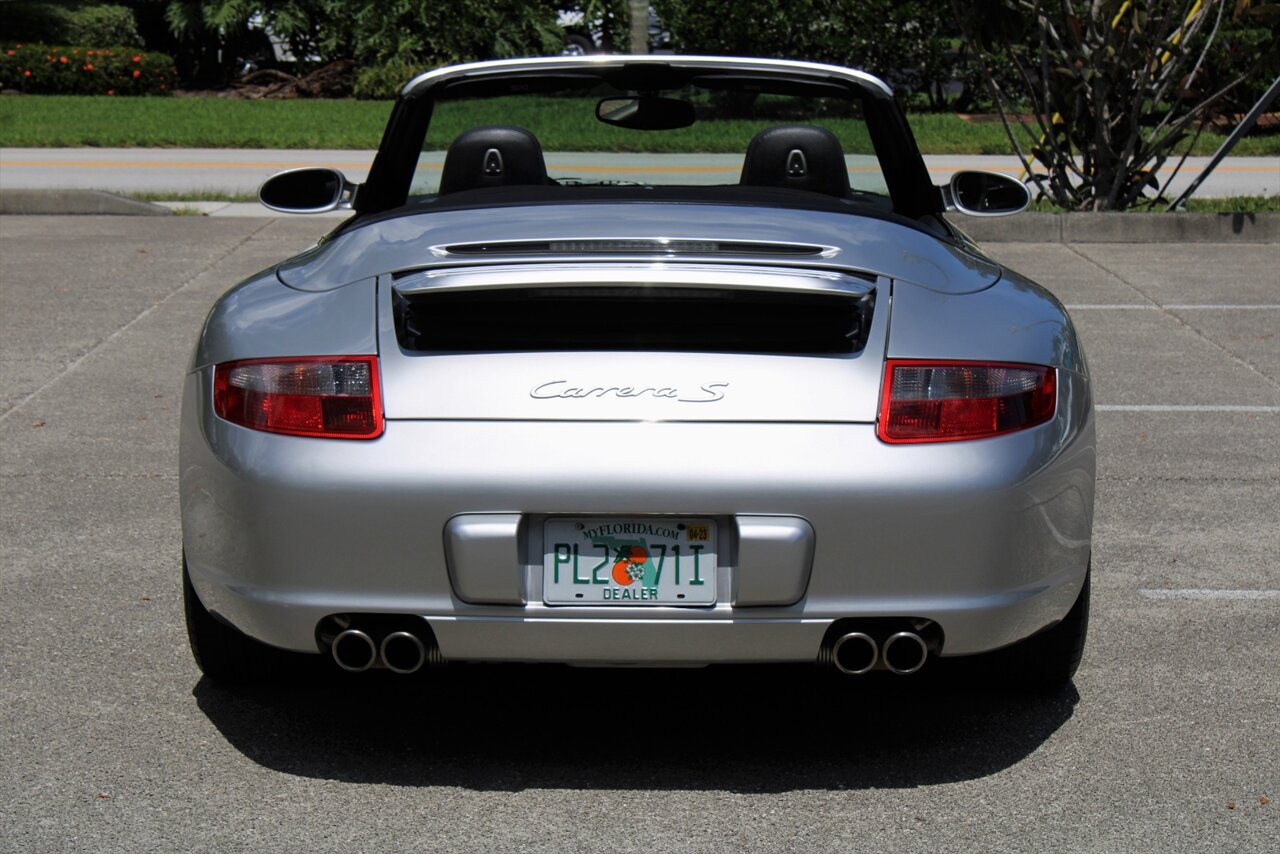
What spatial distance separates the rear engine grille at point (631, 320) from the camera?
326cm

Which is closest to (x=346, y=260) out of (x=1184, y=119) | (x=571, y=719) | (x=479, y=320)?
(x=479, y=320)

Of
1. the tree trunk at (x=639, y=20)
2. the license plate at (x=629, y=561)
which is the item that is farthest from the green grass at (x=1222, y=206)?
the license plate at (x=629, y=561)

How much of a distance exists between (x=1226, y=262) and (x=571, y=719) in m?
9.03

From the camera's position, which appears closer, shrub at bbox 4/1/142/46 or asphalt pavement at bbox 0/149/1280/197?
asphalt pavement at bbox 0/149/1280/197

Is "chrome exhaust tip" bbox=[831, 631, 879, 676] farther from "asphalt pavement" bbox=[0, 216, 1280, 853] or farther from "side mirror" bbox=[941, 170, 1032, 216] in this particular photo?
"side mirror" bbox=[941, 170, 1032, 216]

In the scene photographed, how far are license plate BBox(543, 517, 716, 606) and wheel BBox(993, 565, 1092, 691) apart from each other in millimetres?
926

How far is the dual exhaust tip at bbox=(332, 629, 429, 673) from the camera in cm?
328

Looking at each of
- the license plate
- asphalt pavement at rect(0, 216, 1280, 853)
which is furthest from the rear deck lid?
asphalt pavement at rect(0, 216, 1280, 853)

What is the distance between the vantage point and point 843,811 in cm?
337

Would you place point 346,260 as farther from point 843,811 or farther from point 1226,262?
point 1226,262

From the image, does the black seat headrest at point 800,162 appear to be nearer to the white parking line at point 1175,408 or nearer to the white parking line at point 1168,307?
the white parking line at point 1175,408

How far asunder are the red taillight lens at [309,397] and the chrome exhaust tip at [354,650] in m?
0.39

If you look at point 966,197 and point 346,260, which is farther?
point 966,197

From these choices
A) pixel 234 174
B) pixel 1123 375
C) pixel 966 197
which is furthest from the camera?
pixel 234 174
